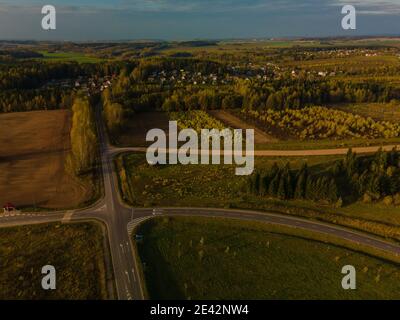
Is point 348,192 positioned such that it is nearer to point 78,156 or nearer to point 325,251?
point 325,251

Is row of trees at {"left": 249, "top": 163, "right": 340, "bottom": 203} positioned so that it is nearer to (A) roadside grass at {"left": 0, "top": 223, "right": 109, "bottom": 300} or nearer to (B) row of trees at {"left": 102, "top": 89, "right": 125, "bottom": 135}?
(A) roadside grass at {"left": 0, "top": 223, "right": 109, "bottom": 300}

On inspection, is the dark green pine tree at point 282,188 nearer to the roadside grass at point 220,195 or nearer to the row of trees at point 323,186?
the row of trees at point 323,186

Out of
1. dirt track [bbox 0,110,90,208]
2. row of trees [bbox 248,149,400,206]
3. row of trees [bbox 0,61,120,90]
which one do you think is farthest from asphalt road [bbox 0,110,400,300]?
row of trees [bbox 0,61,120,90]

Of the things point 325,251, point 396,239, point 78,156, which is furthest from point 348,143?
point 78,156

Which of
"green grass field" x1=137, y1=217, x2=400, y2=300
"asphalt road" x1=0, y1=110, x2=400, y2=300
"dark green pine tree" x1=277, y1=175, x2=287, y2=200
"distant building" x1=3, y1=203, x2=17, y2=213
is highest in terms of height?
"dark green pine tree" x1=277, y1=175, x2=287, y2=200

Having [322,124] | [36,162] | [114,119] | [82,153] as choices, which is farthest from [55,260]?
[322,124]

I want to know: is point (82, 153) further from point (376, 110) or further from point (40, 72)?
point (376, 110)
